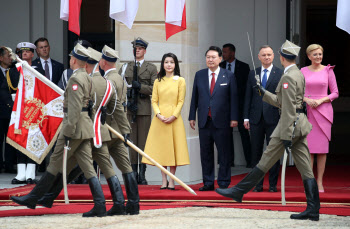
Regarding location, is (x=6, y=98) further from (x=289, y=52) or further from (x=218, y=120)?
(x=289, y=52)

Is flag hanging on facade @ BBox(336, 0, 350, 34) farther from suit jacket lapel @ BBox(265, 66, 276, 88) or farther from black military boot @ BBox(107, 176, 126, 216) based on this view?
black military boot @ BBox(107, 176, 126, 216)

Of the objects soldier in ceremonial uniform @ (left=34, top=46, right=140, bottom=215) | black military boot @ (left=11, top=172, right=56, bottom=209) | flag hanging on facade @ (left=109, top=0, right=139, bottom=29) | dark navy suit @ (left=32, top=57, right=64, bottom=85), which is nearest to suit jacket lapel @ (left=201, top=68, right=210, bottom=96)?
flag hanging on facade @ (left=109, top=0, right=139, bottom=29)

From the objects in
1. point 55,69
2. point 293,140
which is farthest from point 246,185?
point 55,69

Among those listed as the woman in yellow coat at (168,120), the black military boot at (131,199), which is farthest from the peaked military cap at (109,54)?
the woman in yellow coat at (168,120)

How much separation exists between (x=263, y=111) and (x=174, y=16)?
5.75ft

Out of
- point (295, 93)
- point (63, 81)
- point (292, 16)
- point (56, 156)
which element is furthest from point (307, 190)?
point (292, 16)

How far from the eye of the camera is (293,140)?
365 inches

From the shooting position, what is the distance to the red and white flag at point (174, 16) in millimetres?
11836

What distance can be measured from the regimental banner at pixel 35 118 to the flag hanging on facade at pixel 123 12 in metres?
1.42

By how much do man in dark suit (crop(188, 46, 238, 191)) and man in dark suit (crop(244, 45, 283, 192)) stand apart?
214 millimetres

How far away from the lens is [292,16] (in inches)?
578

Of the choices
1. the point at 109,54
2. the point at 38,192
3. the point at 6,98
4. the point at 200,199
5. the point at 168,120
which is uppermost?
the point at 109,54

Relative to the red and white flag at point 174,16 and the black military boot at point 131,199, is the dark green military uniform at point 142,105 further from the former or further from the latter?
the black military boot at point 131,199

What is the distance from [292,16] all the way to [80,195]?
5496mm
